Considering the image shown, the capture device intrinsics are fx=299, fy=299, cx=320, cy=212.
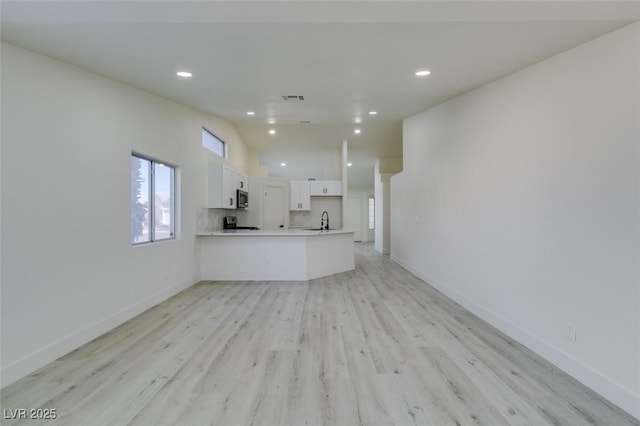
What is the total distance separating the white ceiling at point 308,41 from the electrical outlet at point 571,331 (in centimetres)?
230

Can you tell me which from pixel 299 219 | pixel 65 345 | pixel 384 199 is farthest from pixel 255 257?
pixel 384 199

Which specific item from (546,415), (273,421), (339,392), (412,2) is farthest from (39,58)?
(546,415)

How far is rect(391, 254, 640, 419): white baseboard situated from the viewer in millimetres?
2010

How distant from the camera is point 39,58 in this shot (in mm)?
2598

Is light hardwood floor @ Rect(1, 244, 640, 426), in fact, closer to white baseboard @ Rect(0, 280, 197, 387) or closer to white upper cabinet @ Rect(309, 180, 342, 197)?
white baseboard @ Rect(0, 280, 197, 387)

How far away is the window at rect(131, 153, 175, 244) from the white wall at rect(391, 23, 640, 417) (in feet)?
13.9

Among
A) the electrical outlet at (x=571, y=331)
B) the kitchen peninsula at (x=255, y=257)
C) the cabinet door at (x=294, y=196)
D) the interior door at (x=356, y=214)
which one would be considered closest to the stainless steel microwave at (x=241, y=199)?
the kitchen peninsula at (x=255, y=257)

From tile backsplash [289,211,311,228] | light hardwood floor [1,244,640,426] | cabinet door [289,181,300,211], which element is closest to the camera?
light hardwood floor [1,244,640,426]

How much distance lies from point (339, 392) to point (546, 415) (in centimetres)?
132

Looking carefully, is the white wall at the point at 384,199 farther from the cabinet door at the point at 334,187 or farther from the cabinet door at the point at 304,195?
the cabinet door at the point at 304,195

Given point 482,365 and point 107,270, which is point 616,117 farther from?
point 107,270

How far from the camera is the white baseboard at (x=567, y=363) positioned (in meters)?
2.01

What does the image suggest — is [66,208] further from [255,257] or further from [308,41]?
[255,257]

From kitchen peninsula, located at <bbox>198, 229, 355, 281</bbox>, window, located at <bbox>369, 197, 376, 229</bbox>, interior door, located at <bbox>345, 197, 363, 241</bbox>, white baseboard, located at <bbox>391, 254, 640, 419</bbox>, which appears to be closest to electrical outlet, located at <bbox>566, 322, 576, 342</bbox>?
white baseboard, located at <bbox>391, 254, 640, 419</bbox>
